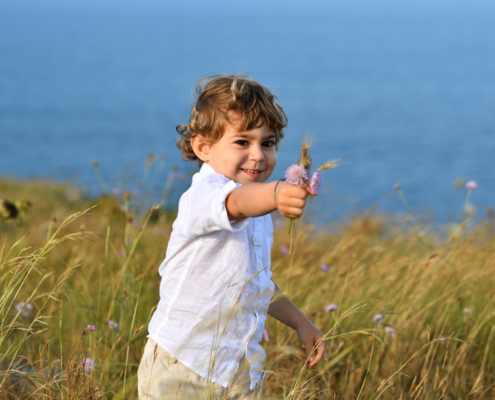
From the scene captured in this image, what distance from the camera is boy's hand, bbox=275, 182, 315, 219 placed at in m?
1.07

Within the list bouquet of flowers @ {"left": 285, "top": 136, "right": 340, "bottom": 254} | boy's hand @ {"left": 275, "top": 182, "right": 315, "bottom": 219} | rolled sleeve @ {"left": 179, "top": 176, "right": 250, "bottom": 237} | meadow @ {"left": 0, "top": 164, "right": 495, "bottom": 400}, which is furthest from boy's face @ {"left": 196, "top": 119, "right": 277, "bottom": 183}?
bouquet of flowers @ {"left": 285, "top": 136, "right": 340, "bottom": 254}

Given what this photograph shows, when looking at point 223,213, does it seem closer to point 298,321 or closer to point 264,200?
point 264,200

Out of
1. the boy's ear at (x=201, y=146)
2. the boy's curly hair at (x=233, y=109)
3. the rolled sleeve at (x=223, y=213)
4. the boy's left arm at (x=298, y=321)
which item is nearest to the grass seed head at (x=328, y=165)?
the rolled sleeve at (x=223, y=213)

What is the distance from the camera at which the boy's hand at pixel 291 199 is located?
1070 mm

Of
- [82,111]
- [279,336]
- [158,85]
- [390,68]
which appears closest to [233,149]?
[279,336]

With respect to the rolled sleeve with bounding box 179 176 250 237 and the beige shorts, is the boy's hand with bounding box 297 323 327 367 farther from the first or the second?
the rolled sleeve with bounding box 179 176 250 237

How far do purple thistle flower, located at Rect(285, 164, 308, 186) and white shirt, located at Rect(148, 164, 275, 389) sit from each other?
559 millimetres

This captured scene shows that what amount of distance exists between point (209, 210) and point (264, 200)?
250 mm

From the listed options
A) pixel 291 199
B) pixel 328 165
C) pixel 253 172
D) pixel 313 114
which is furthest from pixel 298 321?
pixel 313 114

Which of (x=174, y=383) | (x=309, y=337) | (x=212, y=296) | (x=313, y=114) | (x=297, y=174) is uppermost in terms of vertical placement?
(x=297, y=174)

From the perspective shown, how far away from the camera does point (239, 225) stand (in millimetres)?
1379

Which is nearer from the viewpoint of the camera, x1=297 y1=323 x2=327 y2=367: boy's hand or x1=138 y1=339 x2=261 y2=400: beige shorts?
x1=138 y1=339 x2=261 y2=400: beige shorts

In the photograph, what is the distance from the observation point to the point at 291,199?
110cm

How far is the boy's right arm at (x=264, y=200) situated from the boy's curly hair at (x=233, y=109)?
41 centimetres
